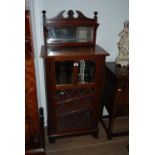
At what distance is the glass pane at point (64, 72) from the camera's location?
1.66 meters

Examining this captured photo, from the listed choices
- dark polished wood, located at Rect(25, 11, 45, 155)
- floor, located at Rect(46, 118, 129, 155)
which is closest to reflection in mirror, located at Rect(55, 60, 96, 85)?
dark polished wood, located at Rect(25, 11, 45, 155)

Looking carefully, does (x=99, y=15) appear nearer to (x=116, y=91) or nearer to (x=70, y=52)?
(x=70, y=52)

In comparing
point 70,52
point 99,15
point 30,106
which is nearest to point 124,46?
point 99,15

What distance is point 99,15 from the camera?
193 cm

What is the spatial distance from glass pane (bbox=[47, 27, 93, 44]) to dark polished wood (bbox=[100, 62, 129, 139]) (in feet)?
1.33

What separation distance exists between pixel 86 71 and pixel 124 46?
456 millimetres

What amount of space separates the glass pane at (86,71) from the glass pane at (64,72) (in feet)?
0.33

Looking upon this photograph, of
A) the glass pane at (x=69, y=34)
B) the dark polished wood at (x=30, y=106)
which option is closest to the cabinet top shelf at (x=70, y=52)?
the glass pane at (x=69, y=34)

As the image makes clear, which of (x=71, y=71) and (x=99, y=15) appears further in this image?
(x=99, y=15)

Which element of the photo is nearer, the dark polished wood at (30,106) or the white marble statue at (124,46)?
the dark polished wood at (30,106)

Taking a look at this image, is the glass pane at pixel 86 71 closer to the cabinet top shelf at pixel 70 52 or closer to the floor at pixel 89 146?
the cabinet top shelf at pixel 70 52
